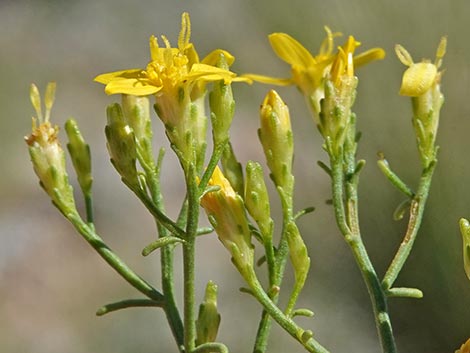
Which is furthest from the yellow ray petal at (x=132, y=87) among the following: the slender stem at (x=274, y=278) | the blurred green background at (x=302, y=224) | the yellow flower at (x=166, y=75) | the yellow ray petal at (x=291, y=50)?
the blurred green background at (x=302, y=224)

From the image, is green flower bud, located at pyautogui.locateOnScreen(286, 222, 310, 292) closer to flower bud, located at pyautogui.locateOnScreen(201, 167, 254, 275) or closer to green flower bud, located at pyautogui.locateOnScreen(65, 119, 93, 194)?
flower bud, located at pyautogui.locateOnScreen(201, 167, 254, 275)

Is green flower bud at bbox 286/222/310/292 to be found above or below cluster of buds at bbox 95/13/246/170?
below

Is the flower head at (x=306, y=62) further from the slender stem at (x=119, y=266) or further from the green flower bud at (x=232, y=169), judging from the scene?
the slender stem at (x=119, y=266)

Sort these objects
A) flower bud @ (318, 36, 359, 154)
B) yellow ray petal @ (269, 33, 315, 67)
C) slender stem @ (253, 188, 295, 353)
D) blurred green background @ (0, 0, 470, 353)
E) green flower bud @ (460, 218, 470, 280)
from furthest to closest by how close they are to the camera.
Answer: blurred green background @ (0, 0, 470, 353) → yellow ray petal @ (269, 33, 315, 67) → flower bud @ (318, 36, 359, 154) → slender stem @ (253, 188, 295, 353) → green flower bud @ (460, 218, 470, 280)

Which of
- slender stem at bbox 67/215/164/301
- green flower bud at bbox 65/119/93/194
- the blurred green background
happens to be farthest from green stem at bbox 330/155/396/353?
the blurred green background

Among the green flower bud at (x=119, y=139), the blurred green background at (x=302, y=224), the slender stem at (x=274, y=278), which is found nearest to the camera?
the slender stem at (x=274, y=278)
